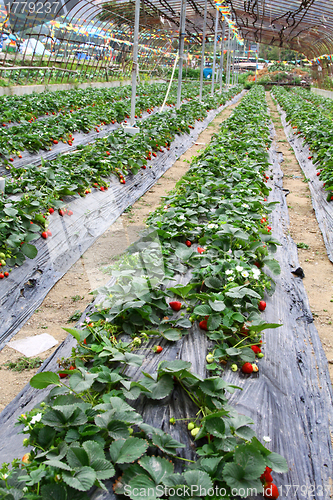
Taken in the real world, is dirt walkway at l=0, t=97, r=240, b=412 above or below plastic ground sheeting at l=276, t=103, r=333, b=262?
below

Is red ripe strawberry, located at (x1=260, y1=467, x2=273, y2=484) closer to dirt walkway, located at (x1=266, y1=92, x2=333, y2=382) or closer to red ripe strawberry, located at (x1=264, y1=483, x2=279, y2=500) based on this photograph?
red ripe strawberry, located at (x1=264, y1=483, x2=279, y2=500)

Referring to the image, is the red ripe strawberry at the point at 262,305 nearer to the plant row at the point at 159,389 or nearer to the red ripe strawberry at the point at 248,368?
the plant row at the point at 159,389

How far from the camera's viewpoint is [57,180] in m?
5.00

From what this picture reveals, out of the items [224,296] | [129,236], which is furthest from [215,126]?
[224,296]

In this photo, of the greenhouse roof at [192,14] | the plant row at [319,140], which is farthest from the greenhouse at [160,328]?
the greenhouse roof at [192,14]

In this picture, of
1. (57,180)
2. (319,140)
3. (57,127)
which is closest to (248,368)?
(57,180)

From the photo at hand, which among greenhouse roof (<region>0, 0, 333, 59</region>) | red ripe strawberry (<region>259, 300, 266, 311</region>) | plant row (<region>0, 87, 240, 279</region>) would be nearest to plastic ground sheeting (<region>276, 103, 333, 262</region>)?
red ripe strawberry (<region>259, 300, 266, 311</region>)

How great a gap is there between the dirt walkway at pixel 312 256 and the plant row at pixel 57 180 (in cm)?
261

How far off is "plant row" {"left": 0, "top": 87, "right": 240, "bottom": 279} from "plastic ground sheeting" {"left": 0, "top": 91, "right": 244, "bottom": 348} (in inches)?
4.3

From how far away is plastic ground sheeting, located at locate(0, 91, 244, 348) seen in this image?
336 cm

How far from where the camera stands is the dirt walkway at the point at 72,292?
2760mm

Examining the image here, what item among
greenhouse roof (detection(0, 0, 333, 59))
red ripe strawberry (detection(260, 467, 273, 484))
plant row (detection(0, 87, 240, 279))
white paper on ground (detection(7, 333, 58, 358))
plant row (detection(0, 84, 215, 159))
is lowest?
white paper on ground (detection(7, 333, 58, 358))

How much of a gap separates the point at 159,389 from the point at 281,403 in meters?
0.71

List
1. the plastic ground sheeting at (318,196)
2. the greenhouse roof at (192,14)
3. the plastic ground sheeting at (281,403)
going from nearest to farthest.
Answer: the plastic ground sheeting at (281,403) < the plastic ground sheeting at (318,196) < the greenhouse roof at (192,14)
